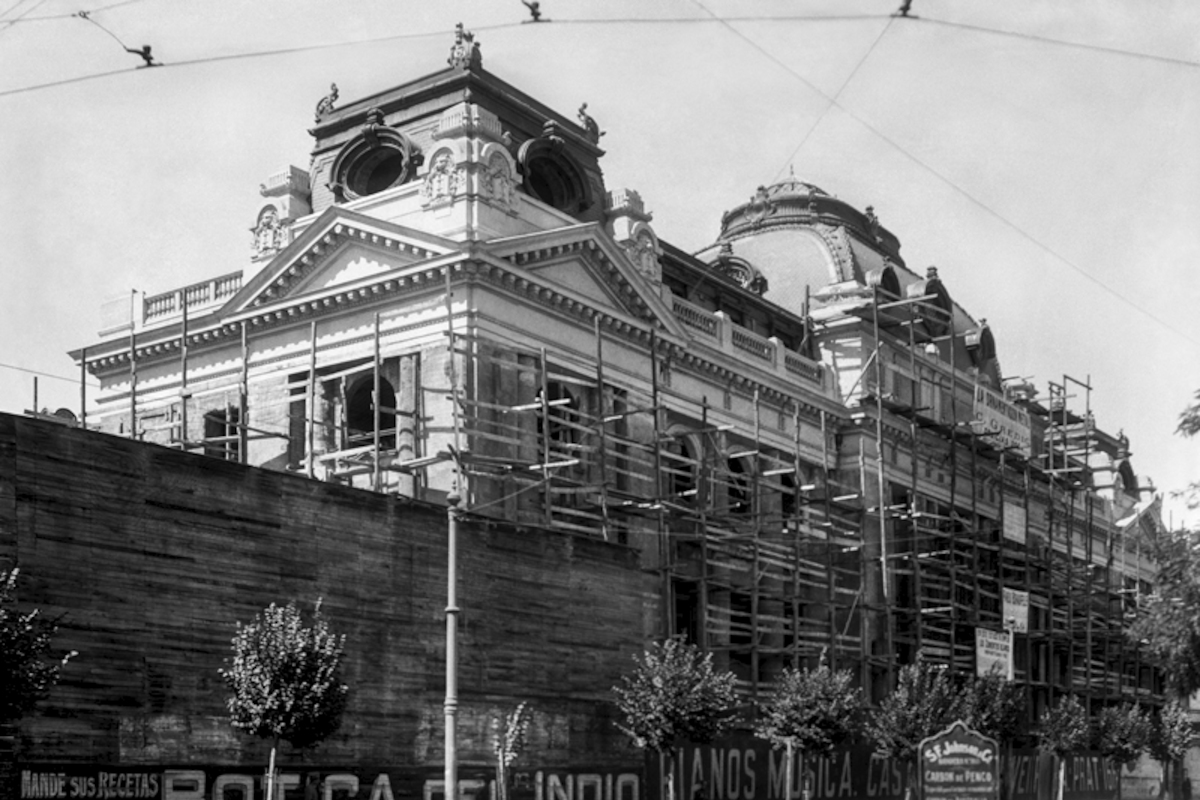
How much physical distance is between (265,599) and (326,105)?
22.6 m

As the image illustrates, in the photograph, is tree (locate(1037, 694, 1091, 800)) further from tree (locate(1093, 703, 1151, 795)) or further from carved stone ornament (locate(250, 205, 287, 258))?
carved stone ornament (locate(250, 205, 287, 258))

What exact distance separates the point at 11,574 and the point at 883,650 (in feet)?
123

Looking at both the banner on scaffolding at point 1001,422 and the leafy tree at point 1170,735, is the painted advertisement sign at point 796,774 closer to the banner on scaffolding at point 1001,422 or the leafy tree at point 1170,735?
the leafy tree at point 1170,735

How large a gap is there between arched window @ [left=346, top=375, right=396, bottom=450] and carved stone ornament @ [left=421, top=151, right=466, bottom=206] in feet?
16.7

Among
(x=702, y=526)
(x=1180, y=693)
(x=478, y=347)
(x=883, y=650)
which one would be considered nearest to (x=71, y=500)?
(x=478, y=347)

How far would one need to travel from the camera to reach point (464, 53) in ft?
158

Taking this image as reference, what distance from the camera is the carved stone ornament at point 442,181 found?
150 feet

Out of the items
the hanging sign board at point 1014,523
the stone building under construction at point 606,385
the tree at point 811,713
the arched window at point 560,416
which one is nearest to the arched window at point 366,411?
the stone building under construction at point 606,385

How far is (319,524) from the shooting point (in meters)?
34.6

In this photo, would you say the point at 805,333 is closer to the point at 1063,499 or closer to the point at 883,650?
the point at 883,650

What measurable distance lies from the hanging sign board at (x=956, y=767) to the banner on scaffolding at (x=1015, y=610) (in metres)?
30.3

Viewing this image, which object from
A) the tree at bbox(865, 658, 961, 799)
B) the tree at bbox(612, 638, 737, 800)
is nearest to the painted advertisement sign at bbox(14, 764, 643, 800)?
the tree at bbox(612, 638, 737, 800)

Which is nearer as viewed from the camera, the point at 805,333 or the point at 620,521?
the point at 620,521

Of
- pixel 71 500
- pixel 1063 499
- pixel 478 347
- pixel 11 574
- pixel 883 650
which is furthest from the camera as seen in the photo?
pixel 1063 499
